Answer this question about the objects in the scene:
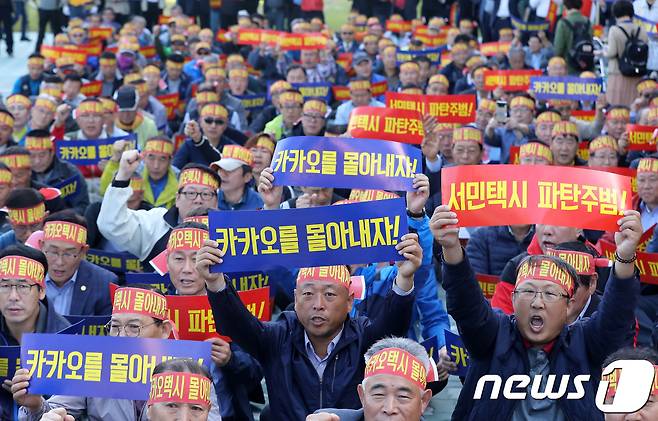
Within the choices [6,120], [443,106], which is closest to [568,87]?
[443,106]

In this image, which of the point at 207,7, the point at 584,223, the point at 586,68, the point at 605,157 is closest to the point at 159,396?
the point at 584,223

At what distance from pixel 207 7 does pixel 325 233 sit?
2334cm

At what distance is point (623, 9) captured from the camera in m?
15.2

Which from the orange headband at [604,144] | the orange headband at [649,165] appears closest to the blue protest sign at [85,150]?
the orange headband at [604,144]

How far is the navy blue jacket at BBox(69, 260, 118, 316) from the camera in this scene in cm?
789

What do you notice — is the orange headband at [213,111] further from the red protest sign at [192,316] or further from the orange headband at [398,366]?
the orange headband at [398,366]

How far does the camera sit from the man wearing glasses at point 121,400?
5816 mm

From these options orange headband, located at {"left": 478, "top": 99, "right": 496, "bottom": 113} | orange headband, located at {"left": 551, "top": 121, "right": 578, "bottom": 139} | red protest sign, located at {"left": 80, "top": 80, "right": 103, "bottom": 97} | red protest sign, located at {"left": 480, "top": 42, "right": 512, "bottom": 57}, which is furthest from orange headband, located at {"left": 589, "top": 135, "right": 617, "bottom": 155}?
red protest sign, located at {"left": 480, "top": 42, "right": 512, "bottom": 57}

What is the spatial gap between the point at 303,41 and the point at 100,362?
1477 centimetres

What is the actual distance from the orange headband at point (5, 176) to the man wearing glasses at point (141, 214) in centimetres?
121

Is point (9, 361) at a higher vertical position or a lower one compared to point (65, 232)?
lower

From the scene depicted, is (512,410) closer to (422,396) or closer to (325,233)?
(422,396)

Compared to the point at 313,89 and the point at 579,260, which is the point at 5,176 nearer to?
the point at 579,260

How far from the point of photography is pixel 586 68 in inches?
766
